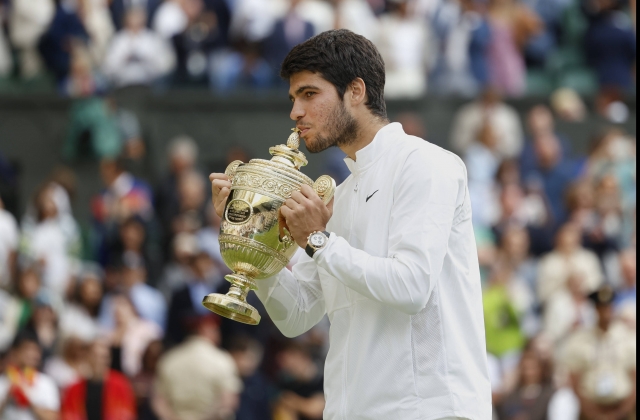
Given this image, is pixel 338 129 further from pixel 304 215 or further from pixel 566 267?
pixel 566 267

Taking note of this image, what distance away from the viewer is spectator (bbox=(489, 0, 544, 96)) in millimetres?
14156

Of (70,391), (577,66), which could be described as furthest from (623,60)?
(70,391)

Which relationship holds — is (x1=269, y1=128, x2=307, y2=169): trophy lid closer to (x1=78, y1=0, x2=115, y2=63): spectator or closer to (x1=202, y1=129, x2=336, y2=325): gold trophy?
(x1=202, y1=129, x2=336, y2=325): gold trophy

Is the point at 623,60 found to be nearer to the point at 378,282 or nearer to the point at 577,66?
the point at 577,66

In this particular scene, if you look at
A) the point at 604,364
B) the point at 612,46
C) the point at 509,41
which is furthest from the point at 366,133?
the point at 612,46

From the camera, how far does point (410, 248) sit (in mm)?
3811

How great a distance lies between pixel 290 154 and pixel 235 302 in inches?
21.1

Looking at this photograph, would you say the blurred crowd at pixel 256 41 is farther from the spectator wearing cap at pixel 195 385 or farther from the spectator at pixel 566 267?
the spectator wearing cap at pixel 195 385

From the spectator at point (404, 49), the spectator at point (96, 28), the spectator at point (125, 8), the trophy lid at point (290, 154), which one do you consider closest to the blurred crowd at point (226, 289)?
the spectator at point (404, 49)

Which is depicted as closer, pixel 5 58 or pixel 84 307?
pixel 84 307

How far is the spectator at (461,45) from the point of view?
13906mm

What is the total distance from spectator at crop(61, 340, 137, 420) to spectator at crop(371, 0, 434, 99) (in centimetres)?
559

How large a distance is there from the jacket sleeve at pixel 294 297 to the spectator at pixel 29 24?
30.8 feet

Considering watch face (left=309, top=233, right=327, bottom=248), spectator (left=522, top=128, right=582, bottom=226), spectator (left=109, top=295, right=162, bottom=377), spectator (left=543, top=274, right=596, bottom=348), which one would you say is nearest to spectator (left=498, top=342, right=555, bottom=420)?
spectator (left=543, top=274, right=596, bottom=348)
